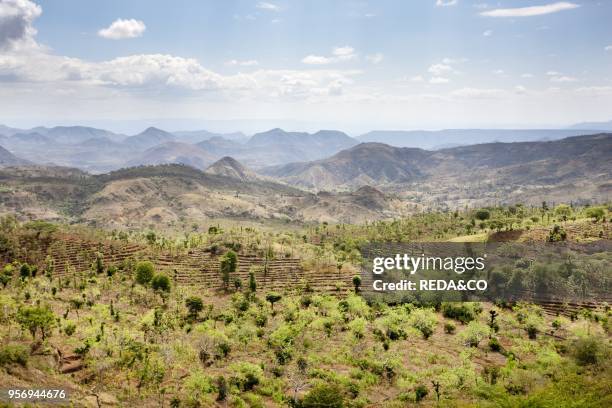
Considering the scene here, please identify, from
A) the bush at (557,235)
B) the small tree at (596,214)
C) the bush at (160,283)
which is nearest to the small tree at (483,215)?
the small tree at (596,214)

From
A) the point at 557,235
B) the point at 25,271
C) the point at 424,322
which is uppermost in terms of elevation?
the point at 557,235

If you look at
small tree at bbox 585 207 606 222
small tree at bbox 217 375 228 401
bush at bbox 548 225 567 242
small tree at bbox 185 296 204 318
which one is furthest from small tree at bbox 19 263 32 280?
small tree at bbox 585 207 606 222

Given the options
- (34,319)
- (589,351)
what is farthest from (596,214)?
(34,319)

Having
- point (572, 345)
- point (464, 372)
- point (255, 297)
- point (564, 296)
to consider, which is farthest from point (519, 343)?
point (255, 297)

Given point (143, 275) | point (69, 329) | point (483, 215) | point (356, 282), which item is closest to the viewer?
point (69, 329)

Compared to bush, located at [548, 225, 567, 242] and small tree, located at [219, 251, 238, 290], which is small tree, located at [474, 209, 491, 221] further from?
small tree, located at [219, 251, 238, 290]

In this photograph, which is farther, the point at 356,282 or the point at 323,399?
the point at 356,282

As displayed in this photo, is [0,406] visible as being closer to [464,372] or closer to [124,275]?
[464,372]

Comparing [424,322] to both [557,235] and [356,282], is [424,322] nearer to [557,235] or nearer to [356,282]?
[356,282]

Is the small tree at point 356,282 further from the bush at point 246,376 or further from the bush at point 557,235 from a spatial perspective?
the bush at point 557,235
